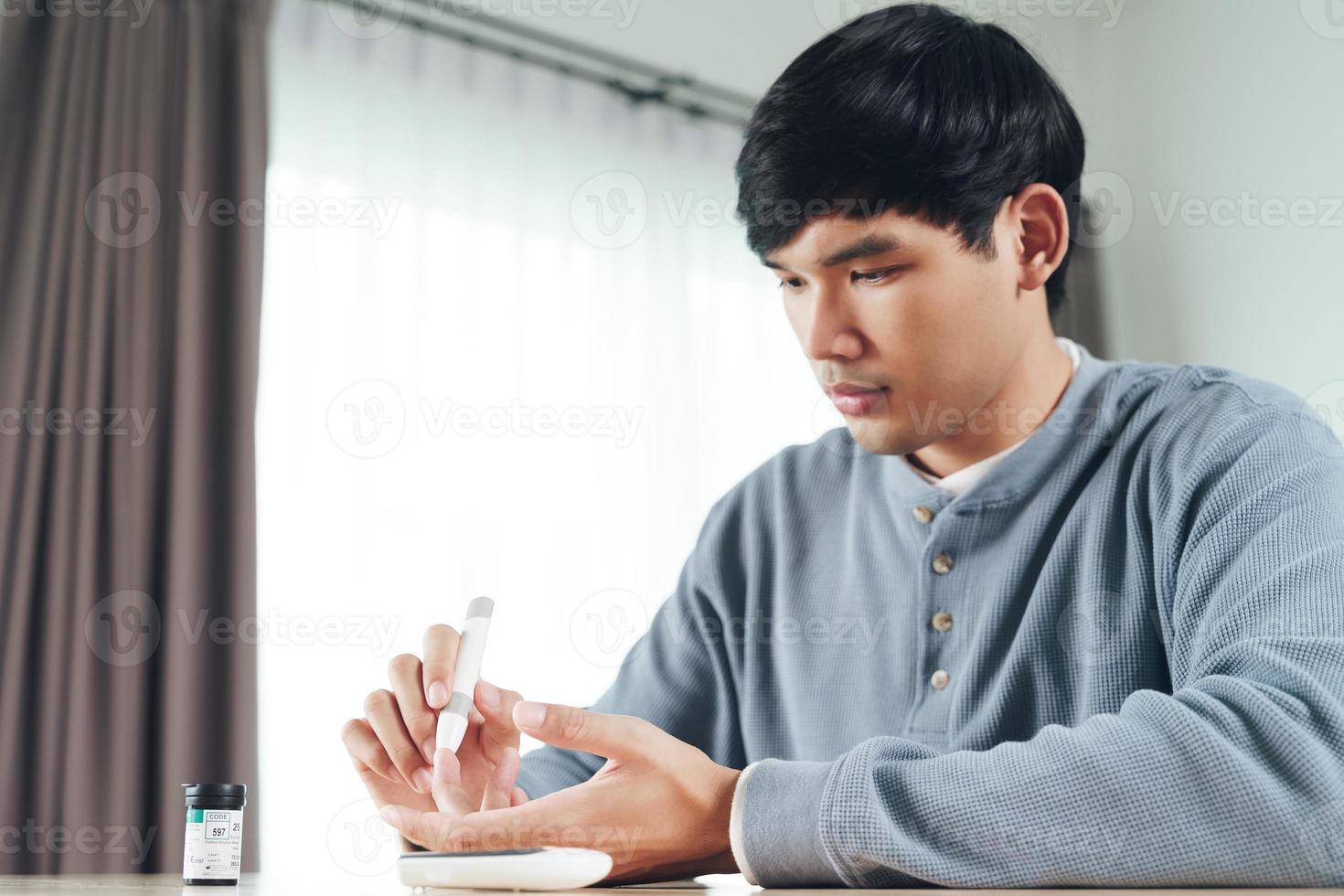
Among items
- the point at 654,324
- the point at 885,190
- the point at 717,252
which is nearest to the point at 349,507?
the point at 654,324

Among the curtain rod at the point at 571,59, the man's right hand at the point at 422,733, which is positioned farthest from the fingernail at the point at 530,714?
the curtain rod at the point at 571,59

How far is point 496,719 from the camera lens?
1.00m

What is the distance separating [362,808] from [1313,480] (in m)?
1.92

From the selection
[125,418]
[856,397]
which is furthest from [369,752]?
[125,418]

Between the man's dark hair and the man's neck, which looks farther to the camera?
the man's neck

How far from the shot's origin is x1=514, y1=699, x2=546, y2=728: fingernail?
28.8 inches

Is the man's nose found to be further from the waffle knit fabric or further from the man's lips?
the waffle knit fabric

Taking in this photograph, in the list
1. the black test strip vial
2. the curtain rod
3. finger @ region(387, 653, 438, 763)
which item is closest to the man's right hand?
finger @ region(387, 653, 438, 763)

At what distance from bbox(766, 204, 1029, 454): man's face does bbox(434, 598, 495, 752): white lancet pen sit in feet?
1.38

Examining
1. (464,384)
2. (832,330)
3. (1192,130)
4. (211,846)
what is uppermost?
(1192,130)

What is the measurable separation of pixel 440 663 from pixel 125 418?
58.9 inches

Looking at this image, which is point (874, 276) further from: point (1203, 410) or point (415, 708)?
point (415, 708)

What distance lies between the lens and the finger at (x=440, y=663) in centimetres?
95

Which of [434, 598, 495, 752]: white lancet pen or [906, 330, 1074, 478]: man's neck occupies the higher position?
[906, 330, 1074, 478]: man's neck
